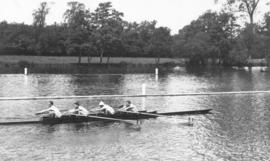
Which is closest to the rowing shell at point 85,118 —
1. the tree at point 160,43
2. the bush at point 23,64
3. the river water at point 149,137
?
the river water at point 149,137

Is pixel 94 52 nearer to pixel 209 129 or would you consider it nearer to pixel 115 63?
pixel 115 63

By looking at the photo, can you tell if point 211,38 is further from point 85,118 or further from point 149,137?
point 149,137

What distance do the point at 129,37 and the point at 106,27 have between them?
16.6 meters

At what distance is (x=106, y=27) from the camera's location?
375ft

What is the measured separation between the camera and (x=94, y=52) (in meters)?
120

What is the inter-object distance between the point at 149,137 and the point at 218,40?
104 m

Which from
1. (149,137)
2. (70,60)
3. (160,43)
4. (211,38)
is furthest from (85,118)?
(211,38)

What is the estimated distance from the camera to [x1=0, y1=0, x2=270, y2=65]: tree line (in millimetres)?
115688

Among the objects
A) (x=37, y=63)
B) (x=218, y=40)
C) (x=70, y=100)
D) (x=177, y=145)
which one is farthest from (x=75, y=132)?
(x=218, y=40)

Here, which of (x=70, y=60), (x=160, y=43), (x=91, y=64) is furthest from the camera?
(x=160, y=43)

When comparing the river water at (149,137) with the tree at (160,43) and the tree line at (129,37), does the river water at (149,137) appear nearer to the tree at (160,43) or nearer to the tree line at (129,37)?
the tree line at (129,37)

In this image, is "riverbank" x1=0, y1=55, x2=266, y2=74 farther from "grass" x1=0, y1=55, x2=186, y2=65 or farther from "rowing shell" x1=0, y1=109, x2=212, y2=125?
"rowing shell" x1=0, y1=109, x2=212, y2=125

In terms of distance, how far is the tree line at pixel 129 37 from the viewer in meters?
116

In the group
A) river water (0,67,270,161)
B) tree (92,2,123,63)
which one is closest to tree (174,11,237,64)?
tree (92,2,123,63)
